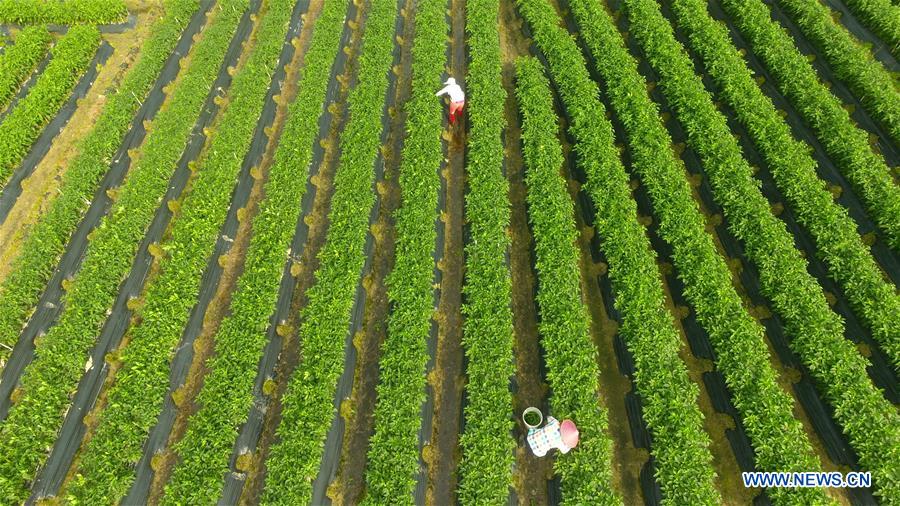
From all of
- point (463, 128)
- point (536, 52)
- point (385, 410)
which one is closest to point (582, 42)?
point (536, 52)

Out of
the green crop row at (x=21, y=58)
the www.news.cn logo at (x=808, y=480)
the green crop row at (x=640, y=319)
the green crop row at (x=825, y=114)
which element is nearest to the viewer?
the www.news.cn logo at (x=808, y=480)

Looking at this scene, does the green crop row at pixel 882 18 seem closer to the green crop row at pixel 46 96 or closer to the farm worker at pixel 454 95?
the farm worker at pixel 454 95

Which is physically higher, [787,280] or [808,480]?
[787,280]

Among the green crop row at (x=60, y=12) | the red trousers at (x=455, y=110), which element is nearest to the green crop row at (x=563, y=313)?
the red trousers at (x=455, y=110)

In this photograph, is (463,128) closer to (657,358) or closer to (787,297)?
(657,358)

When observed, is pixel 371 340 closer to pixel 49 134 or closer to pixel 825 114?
pixel 49 134

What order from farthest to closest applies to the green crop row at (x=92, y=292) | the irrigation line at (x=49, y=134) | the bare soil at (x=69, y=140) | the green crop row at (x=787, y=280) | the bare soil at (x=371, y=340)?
the irrigation line at (x=49, y=134), the bare soil at (x=69, y=140), the bare soil at (x=371, y=340), the green crop row at (x=92, y=292), the green crop row at (x=787, y=280)

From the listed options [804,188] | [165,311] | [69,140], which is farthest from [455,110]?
[69,140]

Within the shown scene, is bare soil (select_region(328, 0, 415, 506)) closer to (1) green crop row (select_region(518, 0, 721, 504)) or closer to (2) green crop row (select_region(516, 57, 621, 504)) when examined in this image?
(2) green crop row (select_region(516, 57, 621, 504))
